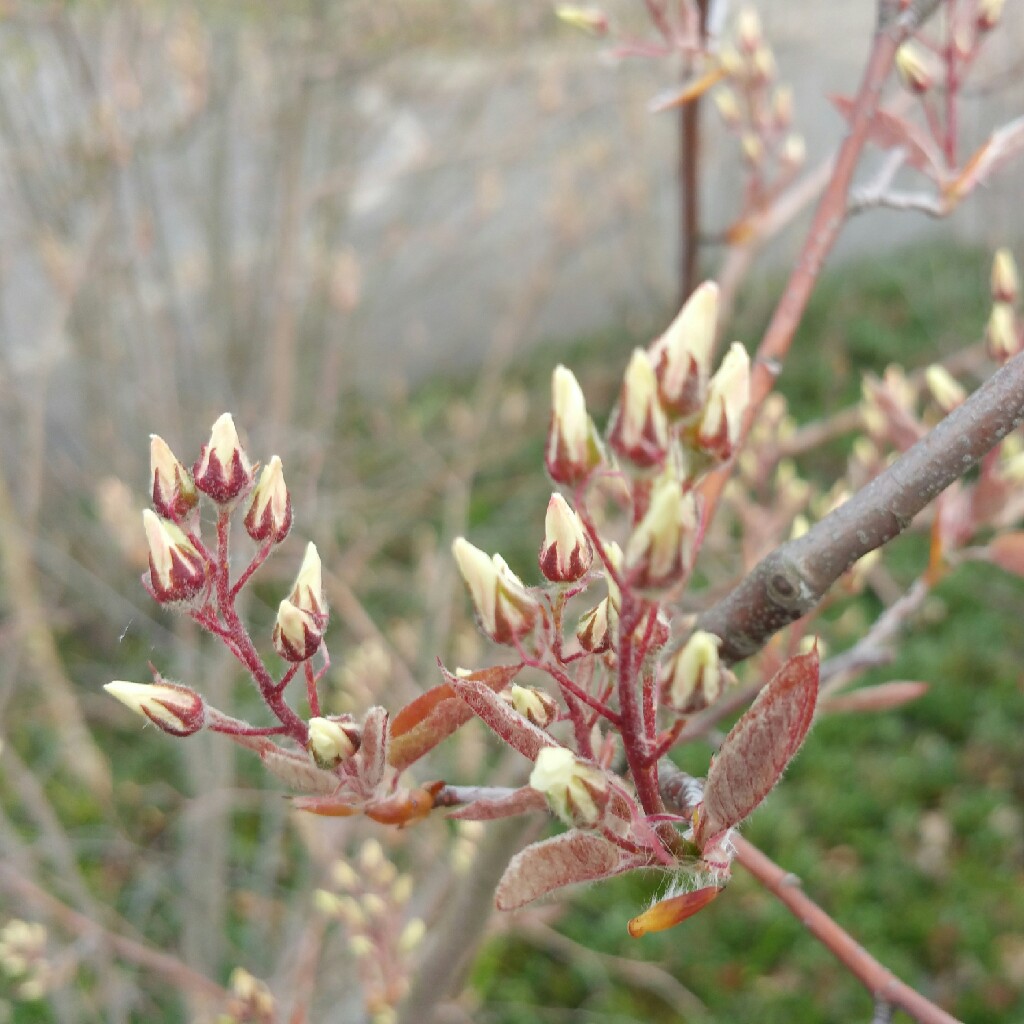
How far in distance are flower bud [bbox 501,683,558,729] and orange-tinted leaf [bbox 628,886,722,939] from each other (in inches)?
4.1

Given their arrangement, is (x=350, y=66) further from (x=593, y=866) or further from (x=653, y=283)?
(x=593, y=866)

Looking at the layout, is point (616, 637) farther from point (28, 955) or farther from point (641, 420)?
point (28, 955)

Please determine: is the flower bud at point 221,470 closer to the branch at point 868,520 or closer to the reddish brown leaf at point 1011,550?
the branch at point 868,520

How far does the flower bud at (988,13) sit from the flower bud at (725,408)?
628 mm

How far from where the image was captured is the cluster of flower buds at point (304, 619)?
53 cm

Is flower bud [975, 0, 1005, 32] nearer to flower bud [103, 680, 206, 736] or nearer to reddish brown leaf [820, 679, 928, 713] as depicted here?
reddish brown leaf [820, 679, 928, 713]

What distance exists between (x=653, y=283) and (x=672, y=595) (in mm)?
4723

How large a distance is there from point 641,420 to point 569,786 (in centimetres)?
16

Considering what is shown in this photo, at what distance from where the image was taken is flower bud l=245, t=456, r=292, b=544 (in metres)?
0.56

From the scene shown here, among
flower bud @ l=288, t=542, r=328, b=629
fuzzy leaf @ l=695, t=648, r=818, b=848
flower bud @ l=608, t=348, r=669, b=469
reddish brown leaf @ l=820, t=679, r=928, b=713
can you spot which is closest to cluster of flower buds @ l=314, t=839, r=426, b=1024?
reddish brown leaf @ l=820, t=679, r=928, b=713

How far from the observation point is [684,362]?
405mm

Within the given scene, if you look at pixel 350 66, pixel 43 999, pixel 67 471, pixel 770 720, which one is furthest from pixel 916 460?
pixel 67 471

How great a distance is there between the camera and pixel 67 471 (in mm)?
4285

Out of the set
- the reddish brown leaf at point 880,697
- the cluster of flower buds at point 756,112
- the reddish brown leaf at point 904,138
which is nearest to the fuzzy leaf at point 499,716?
the reddish brown leaf at point 880,697
